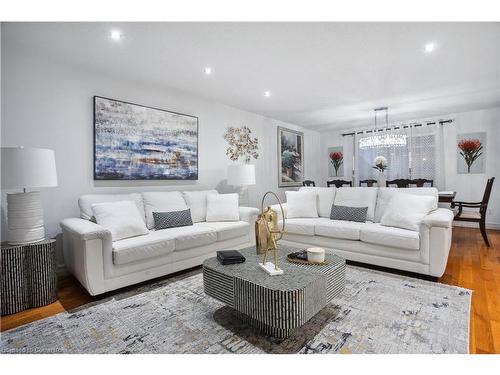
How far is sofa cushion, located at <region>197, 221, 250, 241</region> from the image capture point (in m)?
3.23

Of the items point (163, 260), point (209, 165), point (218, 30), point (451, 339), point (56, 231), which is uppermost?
point (218, 30)

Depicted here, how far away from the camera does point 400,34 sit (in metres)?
2.42

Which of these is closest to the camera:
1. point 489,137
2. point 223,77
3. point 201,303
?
point 201,303

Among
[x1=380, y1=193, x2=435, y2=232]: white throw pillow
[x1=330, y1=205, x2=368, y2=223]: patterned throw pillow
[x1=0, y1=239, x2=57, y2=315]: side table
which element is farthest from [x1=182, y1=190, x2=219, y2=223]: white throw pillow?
[x1=380, y1=193, x2=435, y2=232]: white throw pillow

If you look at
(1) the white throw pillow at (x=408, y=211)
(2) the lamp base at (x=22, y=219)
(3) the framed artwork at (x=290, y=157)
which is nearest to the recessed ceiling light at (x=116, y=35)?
(2) the lamp base at (x=22, y=219)

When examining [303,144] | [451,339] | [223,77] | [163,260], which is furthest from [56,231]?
[303,144]

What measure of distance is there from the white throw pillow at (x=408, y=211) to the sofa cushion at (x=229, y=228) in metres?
1.70

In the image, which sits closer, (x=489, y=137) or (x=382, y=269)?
(x=382, y=269)

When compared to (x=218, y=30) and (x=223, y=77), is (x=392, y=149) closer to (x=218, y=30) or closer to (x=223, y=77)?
(x=223, y=77)

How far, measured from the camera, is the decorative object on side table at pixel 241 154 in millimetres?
4207

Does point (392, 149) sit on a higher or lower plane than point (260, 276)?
higher

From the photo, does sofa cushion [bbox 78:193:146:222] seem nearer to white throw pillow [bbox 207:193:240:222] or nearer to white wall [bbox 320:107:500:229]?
white throw pillow [bbox 207:193:240:222]

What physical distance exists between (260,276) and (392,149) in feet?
18.8

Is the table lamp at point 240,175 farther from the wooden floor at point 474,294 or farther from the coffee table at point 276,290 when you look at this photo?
the wooden floor at point 474,294
